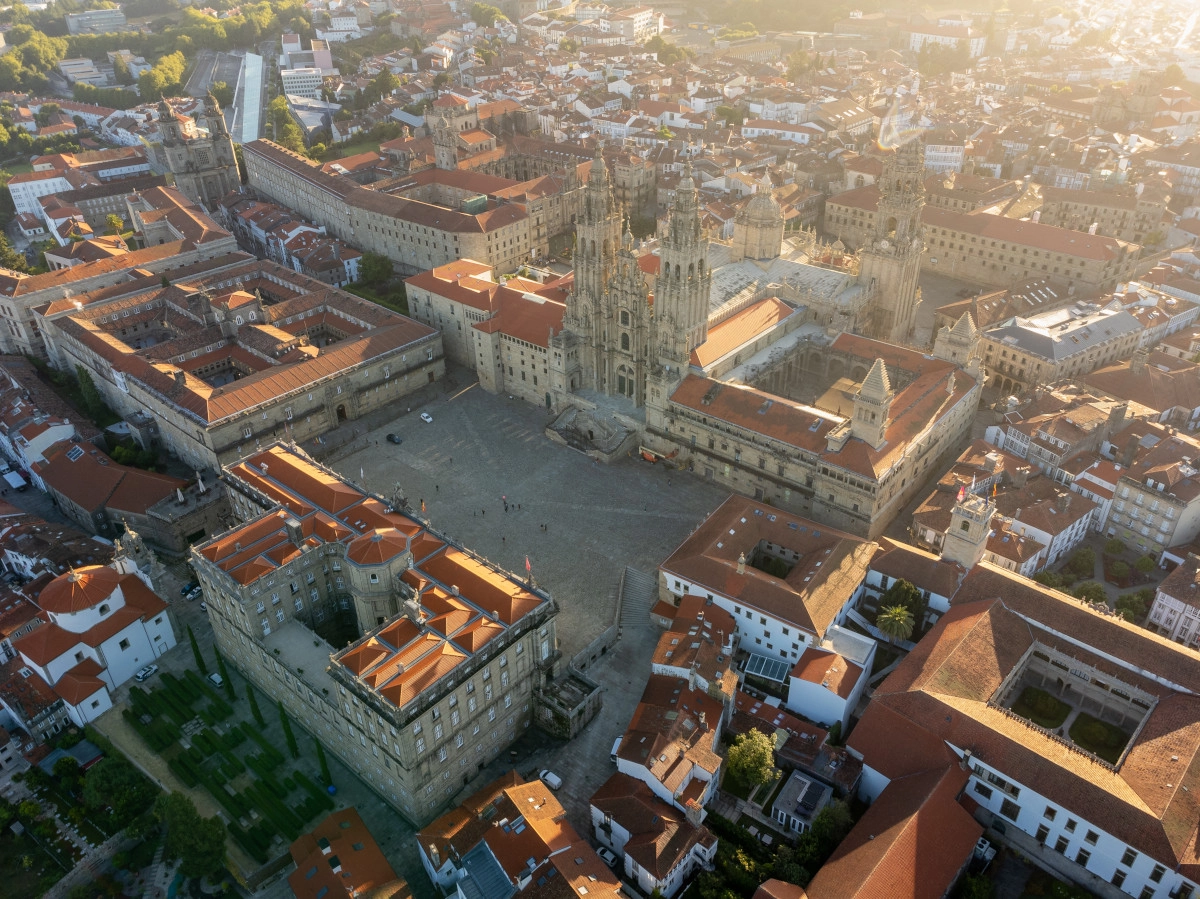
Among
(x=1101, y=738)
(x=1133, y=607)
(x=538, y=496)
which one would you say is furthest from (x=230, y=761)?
(x=1133, y=607)

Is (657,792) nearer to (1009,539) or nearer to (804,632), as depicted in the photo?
(804,632)

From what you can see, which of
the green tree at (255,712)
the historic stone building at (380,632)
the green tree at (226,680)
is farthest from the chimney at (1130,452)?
the green tree at (226,680)

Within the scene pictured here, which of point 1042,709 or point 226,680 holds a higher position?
point 1042,709

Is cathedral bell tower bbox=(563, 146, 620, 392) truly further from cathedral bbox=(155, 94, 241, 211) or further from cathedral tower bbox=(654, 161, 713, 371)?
cathedral bbox=(155, 94, 241, 211)

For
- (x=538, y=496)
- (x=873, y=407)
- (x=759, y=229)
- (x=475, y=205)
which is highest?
Answer: (x=759, y=229)

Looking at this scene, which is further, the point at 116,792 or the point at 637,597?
the point at 637,597

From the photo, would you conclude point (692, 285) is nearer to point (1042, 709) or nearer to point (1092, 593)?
point (1092, 593)

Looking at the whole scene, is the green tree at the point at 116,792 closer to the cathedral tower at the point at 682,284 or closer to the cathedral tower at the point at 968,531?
the cathedral tower at the point at 682,284

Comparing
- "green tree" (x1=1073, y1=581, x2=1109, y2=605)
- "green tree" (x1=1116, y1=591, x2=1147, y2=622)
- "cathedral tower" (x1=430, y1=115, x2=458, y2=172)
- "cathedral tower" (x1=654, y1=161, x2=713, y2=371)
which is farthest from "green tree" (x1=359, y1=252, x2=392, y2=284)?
"green tree" (x1=1116, y1=591, x2=1147, y2=622)
